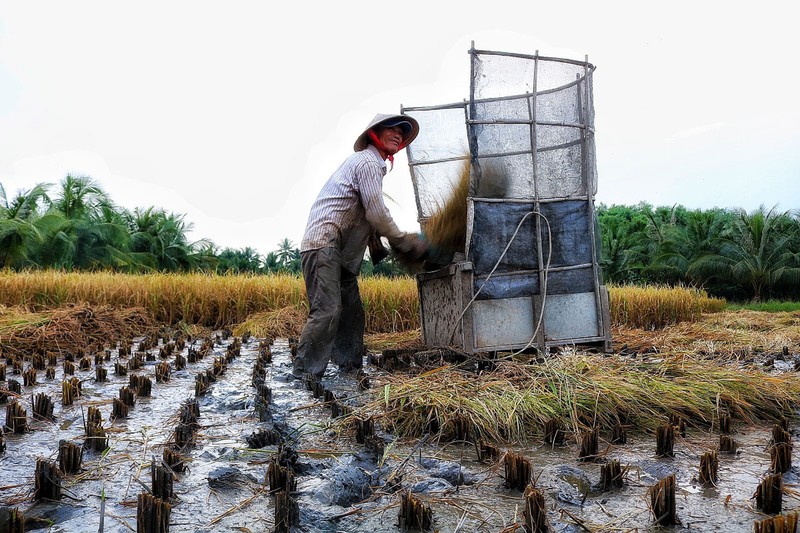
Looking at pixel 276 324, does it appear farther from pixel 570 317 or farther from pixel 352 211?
pixel 570 317

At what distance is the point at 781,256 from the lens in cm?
2303

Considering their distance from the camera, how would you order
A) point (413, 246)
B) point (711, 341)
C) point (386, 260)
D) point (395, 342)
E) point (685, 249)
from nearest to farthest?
point (413, 246), point (711, 341), point (395, 342), point (386, 260), point (685, 249)

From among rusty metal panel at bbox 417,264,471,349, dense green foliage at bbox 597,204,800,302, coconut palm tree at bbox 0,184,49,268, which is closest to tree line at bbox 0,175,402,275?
coconut palm tree at bbox 0,184,49,268

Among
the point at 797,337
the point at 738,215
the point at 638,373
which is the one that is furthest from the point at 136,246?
the point at 638,373

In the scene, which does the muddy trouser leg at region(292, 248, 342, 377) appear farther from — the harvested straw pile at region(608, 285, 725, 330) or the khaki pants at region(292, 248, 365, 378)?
the harvested straw pile at region(608, 285, 725, 330)

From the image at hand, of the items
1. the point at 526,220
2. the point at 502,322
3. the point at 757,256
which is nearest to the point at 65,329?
the point at 502,322

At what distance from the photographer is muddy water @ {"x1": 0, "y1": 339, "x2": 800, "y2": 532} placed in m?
2.34

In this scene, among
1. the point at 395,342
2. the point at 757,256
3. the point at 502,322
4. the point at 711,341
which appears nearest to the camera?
the point at 502,322

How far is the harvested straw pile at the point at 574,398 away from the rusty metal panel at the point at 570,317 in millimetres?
1366

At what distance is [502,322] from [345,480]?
3310 mm

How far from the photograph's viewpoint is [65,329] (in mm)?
7660

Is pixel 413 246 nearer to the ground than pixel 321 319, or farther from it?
farther from it

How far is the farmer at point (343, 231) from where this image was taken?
207 inches

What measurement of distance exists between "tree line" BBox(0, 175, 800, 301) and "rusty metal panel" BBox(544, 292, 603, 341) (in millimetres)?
14675
